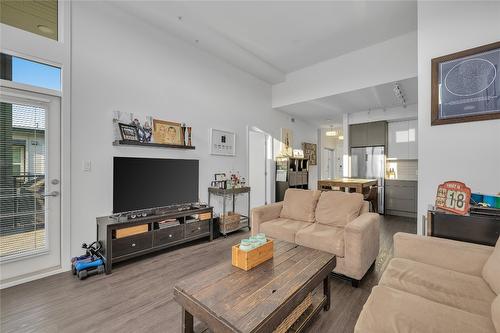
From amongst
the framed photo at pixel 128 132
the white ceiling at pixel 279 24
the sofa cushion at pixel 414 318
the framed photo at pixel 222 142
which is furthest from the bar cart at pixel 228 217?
the sofa cushion at pixel 414 318

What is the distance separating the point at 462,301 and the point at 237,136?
12.9 feet

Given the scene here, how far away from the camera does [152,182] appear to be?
310cm

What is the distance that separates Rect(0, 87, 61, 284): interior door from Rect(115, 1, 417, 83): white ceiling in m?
1.78

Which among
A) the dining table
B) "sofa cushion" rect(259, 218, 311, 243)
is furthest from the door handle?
the dining table

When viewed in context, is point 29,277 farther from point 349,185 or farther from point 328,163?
point 328,163

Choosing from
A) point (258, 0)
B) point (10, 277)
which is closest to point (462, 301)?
point (258, 0)

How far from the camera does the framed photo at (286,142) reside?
5.83 metres

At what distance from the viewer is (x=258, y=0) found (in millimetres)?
2840

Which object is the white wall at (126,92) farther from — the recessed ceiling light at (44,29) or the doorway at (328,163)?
the doorway at (328,163)

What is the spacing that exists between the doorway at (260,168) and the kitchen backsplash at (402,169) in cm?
306

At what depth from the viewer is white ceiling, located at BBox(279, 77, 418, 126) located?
162 inches

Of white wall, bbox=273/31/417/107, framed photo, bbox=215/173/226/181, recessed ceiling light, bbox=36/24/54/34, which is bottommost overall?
framed photo, bbox=215/173/226/181

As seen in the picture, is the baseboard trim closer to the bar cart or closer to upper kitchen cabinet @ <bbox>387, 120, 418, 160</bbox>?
the bar cart

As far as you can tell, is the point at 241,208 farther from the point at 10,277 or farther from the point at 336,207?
the point at 10,277
